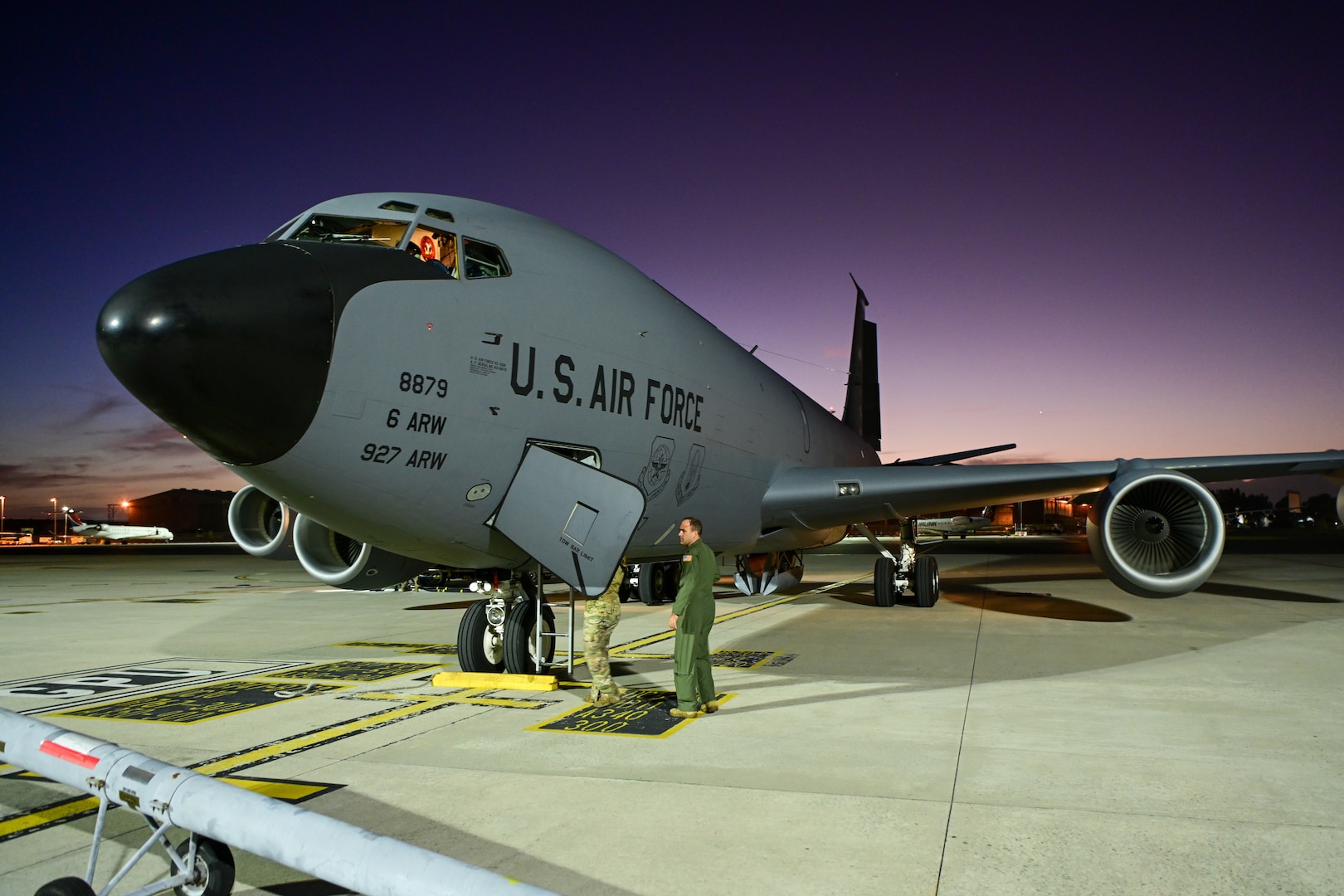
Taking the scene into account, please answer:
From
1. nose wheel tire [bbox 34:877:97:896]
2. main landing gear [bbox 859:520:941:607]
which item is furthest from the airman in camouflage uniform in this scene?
main landing gear [bbox 859:520:941:607]

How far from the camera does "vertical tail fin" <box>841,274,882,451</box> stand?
23297 millimetres

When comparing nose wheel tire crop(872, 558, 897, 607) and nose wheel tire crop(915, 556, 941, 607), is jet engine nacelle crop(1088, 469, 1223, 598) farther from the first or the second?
nose wheel tire crop(872, 558, 897, 607)

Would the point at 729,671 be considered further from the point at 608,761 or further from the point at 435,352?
the point at 435,352

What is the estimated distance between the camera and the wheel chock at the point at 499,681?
26.5 feet

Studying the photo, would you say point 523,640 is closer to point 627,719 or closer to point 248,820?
point 627,719

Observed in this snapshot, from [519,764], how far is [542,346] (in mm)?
3078

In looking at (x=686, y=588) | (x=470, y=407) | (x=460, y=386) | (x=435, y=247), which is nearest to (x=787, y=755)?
(x=686, y=588)

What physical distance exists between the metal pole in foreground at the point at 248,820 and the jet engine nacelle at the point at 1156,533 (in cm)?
872

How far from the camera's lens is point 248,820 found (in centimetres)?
290

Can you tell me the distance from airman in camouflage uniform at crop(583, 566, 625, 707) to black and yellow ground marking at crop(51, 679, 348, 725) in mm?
2856

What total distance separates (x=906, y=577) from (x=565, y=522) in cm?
1118

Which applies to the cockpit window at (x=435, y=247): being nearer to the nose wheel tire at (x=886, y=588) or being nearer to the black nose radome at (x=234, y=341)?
the black nose radome at (x=234, y=341)

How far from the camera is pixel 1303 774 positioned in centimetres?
516

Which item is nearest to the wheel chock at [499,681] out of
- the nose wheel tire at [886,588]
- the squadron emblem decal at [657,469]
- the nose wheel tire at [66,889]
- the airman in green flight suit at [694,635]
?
the airman in green flight suit at [694,635]
